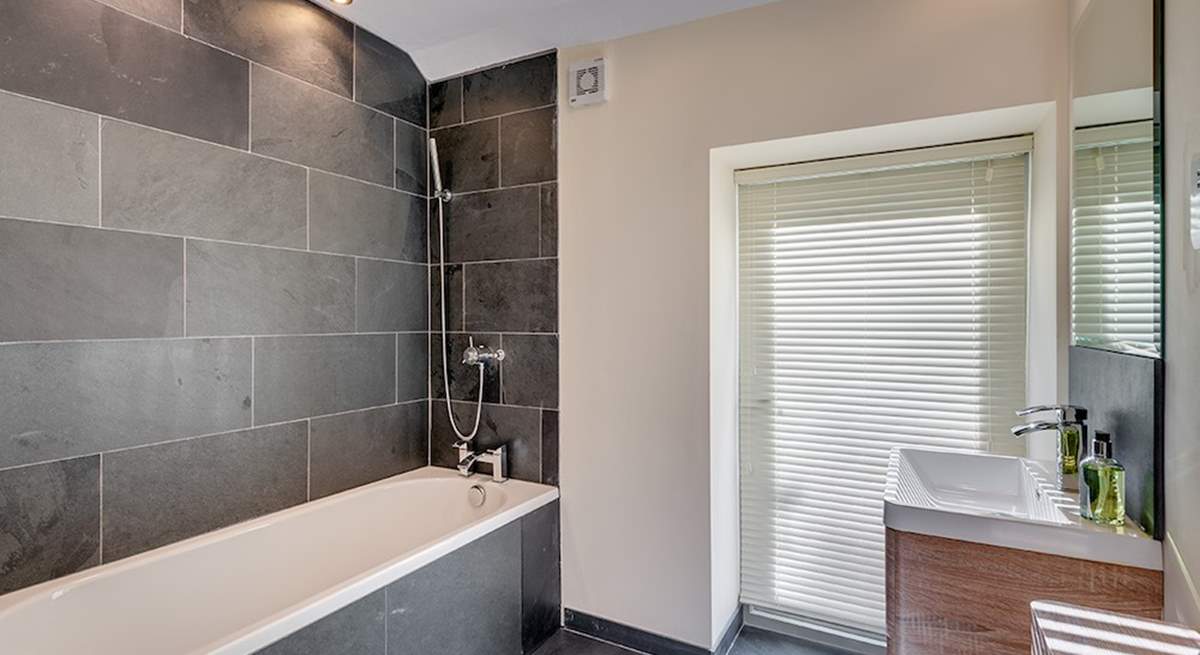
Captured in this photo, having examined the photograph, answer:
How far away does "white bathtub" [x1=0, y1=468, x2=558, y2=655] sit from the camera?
1480 millimetres

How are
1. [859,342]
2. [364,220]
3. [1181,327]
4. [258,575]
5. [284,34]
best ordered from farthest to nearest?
[364,220]
[859,342]
[284,34]
[258,575]
[1181,327]

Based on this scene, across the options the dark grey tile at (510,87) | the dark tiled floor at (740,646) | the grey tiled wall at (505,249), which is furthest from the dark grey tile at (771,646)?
the dark grey tile at (510,87)

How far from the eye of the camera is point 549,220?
2498mm

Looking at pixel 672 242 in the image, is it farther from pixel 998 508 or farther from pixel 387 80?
pixel 387 80

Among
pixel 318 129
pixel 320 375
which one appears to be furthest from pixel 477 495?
pixel 318 129

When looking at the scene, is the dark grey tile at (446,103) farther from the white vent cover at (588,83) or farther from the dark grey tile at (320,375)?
the dark grey tile at (320,375)

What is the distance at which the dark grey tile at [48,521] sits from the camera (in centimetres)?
150

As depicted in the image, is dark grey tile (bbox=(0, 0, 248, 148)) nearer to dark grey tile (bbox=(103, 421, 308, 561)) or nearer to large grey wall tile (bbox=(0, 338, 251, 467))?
large grey wall tile (bbox=(0, 338, 251, 467))

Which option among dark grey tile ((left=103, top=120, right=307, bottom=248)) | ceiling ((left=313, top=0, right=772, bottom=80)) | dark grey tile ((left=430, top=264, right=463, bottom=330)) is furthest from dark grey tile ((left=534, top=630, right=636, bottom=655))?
ceiling ((left=313, top=0, right=772, bottom=80))

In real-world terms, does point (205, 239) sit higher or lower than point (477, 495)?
higher

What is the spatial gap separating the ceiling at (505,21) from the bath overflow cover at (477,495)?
6.37ft

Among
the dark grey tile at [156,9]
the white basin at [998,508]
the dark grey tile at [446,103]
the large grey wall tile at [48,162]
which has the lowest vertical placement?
the white basin at [998,508]

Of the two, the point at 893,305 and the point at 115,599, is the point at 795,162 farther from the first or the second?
the point at 115,599

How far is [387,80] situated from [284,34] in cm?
48
